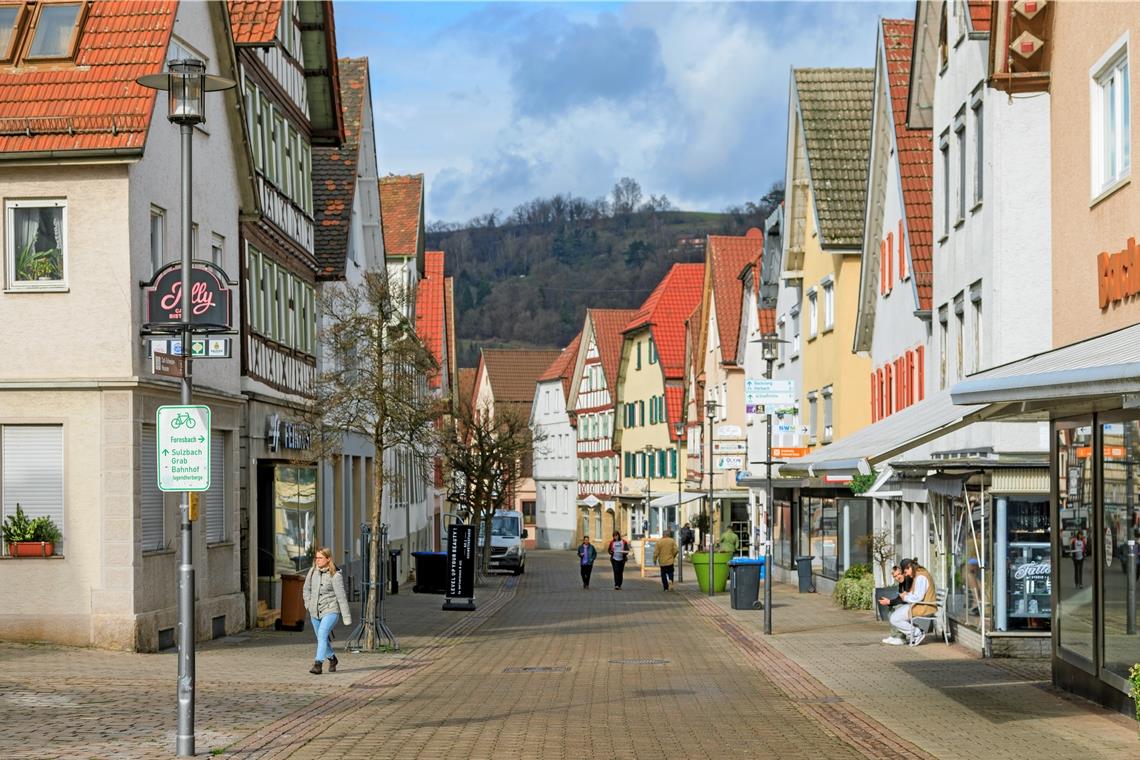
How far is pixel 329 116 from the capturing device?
3584 cm

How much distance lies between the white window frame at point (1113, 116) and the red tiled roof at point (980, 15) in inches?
254

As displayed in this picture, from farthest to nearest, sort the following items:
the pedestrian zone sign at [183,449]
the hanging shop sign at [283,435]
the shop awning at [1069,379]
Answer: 1. the hanging shop sign at [283,435]
2. the pedestrian zone sign at [183,449]
3. the shop awning at [1069,379]

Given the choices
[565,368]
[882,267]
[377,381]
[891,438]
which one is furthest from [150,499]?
[565,368]

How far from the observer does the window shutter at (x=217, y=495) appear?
26109mm

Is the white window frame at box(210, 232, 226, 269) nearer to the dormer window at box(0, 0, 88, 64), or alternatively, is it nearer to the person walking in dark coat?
the dormer window at box(0, 0, 88, 64)

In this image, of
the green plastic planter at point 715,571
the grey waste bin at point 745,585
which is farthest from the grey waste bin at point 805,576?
the grey waste bin at point 745,585

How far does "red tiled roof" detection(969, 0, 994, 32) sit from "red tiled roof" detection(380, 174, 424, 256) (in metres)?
32.1

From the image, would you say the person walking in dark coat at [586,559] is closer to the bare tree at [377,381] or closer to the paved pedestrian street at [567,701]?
the paved pedestrian street at [567,701]

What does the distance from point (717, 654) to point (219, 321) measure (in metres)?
11.8

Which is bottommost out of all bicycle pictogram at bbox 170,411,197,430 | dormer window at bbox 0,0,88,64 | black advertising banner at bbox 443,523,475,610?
black advertising banner at bbox 443,523,475,610

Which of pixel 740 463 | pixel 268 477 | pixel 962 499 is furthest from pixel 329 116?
pixel 962 499

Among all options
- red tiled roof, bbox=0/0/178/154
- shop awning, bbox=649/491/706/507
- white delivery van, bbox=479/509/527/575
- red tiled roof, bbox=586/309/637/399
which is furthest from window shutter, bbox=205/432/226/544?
red tiled roof, bbox=586/309/637/399

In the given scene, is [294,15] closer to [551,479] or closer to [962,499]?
[962,499]

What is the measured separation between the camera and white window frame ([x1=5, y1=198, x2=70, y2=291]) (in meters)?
22.0
